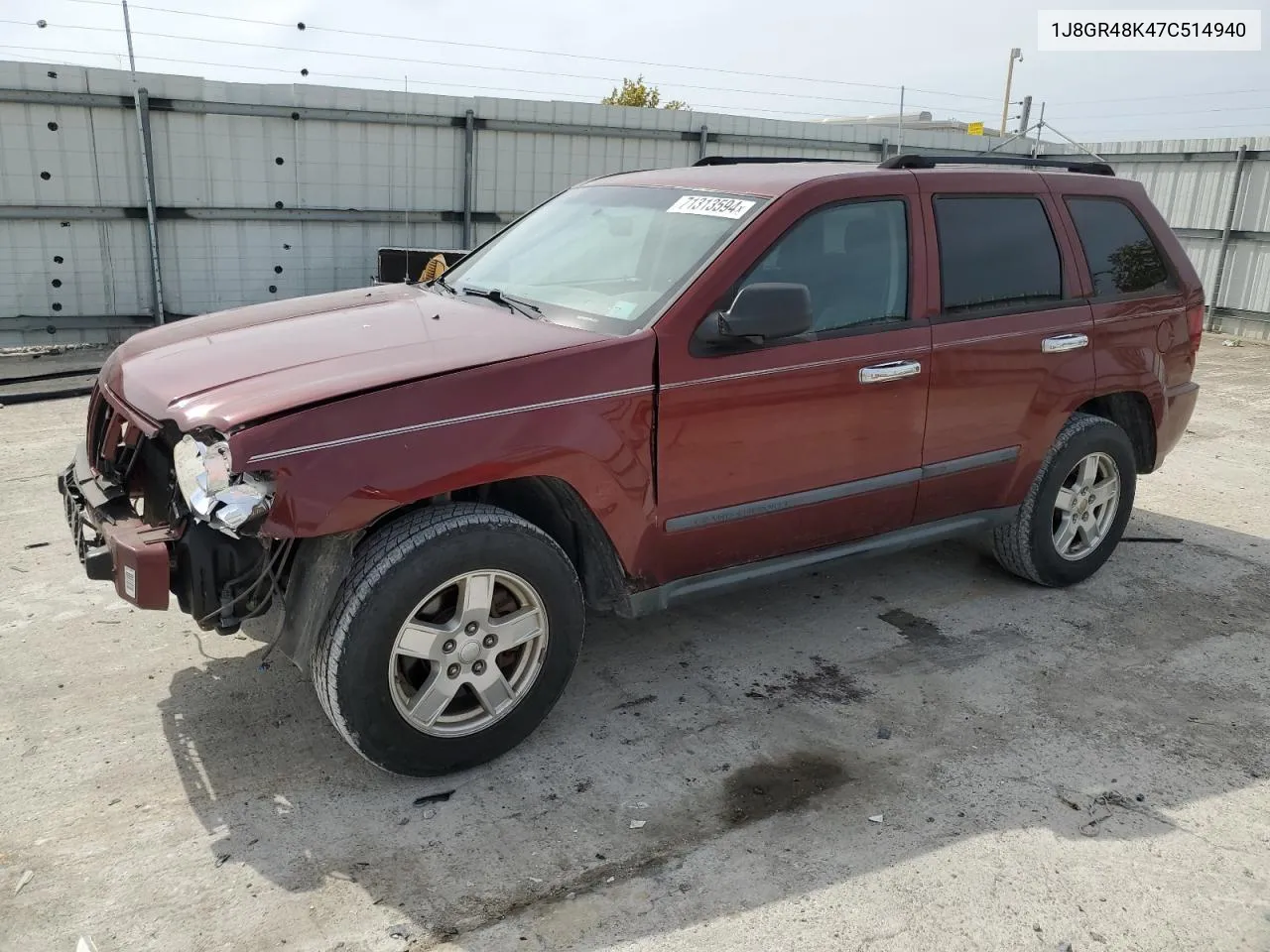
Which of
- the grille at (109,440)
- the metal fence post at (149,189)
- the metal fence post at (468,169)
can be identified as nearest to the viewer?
the grille at (109,440)

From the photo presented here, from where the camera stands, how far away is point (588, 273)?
3.93 m

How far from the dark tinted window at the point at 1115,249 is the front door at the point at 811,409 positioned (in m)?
1.17

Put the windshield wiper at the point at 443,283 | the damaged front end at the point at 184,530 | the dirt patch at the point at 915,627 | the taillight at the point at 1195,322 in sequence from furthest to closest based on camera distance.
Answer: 1. the taillight at the point at 1195,322
2. the dirt patch at the point at 915,627
3. the windshield wiper at the point at 443,283
4. the damaged front end at the point at 184,530

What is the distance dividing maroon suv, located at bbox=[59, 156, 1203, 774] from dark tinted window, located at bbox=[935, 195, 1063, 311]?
0.01 metres

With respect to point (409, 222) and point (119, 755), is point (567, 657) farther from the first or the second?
point (409, 222)

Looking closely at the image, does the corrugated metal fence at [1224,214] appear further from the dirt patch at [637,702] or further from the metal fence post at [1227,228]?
the dirt patch at [637,702]

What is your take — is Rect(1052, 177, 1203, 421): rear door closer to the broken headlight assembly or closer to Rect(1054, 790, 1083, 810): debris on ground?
Rect(1054, 790, 1083, 810): debris on ground

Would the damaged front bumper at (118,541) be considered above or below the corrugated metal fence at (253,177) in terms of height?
below

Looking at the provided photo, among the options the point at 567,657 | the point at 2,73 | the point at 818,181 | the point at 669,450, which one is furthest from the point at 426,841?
the point at 2,73

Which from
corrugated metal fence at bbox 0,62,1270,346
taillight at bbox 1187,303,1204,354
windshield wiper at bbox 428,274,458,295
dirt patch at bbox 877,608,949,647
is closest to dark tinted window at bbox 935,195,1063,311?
taillight at bbox 1187,303,1204,354

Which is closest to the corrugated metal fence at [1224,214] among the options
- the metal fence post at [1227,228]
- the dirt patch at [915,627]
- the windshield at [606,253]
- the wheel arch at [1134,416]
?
the metal fence post at [1227,228]

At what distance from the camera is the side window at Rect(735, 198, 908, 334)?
12.2 feet

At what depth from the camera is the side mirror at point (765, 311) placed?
3.37 m

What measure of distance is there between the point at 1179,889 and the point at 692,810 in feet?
4.59
